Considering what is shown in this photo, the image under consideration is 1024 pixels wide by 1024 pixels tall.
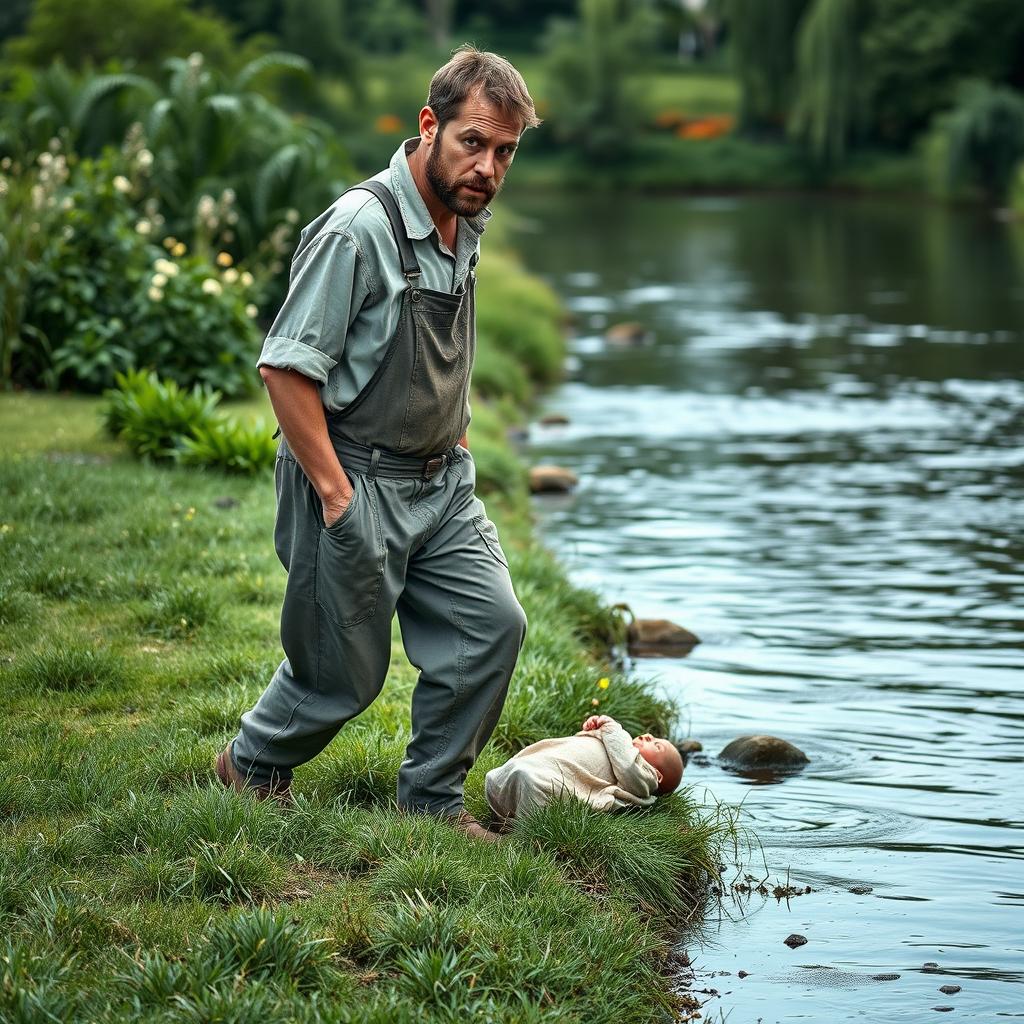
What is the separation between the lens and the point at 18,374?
12.2m

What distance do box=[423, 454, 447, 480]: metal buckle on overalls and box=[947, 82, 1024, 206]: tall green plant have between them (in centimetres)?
4673

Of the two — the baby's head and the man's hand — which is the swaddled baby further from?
the man's hand

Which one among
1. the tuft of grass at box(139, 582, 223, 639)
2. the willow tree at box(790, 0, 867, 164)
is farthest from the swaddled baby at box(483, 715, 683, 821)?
the willow tree at box(790, 0, 867, 164)

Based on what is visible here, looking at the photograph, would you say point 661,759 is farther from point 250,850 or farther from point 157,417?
point 157,417

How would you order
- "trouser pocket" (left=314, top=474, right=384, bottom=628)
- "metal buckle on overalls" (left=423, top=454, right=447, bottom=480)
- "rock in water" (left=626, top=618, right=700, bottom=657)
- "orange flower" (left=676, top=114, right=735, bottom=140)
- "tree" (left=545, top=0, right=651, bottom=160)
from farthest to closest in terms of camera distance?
"orange flower" (left=676, top=114, right=735, bottom=140) < "tree" (left=545, top=0, right=651, bottom=160) < "rock in water" (left=626, top=618, right=700, bottom=657) < "metal buckle on overalls" (left=423, top=454, right=447, bottom=480) < "trouser pocket" (left=314, top=474, right=384, bottom=628)

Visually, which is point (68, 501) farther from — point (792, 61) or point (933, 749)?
point (792, 61)

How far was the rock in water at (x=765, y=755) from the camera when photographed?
22.2 feet

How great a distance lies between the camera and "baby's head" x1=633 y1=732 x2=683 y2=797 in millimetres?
5566

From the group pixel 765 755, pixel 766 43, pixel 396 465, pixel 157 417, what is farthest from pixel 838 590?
pixel 766 43

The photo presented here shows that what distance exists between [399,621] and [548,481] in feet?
25.4

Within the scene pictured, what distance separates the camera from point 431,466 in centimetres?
479

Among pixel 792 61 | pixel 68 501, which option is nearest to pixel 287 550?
pixel 68 501

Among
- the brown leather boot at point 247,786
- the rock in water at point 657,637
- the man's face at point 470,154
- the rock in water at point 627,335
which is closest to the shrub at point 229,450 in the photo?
the rock in water at point 657,637

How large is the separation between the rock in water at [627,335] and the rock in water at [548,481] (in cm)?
934
